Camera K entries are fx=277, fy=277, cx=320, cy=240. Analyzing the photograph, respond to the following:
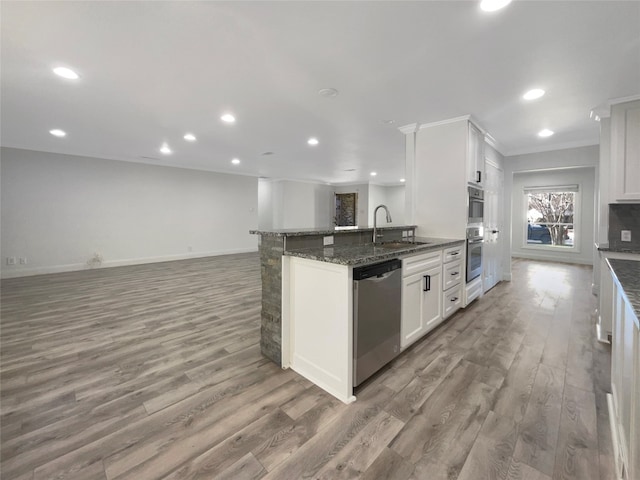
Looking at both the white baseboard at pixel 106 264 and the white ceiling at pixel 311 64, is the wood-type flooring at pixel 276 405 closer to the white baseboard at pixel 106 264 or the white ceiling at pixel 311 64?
the white ceiling at pixel 311 64

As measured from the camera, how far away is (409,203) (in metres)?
3.87

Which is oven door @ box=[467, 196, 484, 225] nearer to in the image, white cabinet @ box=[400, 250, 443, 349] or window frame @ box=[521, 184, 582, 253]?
white cabinet @ box=[400, 250, 443, 349]

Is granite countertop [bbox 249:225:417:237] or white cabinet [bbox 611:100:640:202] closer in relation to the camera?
granite countertop [bbox 249:225:417:237]

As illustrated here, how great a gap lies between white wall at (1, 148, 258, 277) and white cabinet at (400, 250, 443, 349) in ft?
22.2

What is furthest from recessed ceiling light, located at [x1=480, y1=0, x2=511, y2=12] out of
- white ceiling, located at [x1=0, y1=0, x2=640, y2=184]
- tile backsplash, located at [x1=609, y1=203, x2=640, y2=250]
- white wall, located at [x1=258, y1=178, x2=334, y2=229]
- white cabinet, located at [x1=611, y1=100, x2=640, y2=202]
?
white wall, located at [x1=258, y1=178, x2=334, y2=229]

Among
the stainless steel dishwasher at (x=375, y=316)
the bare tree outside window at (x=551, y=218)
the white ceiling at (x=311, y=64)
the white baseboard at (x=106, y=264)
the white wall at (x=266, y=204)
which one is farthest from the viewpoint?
the white wall at (x=266, y=204)

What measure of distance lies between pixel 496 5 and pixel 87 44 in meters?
2.82

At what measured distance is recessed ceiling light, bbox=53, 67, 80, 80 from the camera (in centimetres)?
242

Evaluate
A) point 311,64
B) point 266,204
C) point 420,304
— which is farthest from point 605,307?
point 266,204

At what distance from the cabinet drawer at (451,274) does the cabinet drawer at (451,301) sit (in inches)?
3.0

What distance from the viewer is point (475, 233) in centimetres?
376

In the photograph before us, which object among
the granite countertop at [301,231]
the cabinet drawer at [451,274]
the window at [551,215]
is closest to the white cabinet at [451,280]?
the cabinet drawer at [451,274]

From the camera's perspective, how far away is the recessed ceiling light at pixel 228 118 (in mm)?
3527

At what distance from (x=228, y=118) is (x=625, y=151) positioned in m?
4.43
